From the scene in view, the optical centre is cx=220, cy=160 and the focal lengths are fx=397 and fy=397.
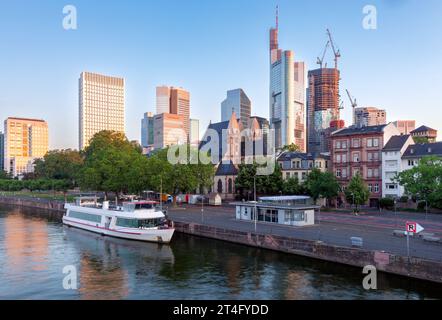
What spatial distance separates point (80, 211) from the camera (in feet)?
251

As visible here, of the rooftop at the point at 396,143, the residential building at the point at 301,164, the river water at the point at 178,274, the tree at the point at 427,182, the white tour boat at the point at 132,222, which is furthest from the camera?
the residential building at the point at 301,164

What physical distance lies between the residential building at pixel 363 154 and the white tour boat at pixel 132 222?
174 ft

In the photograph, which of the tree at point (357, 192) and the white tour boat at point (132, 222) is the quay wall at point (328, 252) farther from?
the tree at point (357, 192)

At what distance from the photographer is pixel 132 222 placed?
61.4 m

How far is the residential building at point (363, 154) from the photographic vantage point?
96312 millimetres

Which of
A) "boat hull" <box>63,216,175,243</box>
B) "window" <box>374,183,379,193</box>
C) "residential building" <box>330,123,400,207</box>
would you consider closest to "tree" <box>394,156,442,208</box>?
"residential building" <box>330,123,400,207</box>

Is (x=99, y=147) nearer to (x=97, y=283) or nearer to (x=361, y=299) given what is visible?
(x=97, y=283)

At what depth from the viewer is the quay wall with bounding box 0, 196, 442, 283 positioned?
118 ft

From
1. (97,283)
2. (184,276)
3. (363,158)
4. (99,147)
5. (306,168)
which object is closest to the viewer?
(97,283)

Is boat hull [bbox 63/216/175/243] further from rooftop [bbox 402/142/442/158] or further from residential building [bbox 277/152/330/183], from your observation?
rooftop [bbox 402/142/442/158]

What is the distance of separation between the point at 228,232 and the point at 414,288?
27.9 meters

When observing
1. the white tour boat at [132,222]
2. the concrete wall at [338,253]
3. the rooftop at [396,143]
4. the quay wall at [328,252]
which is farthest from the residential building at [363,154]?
the white tour boat at [132,222]
